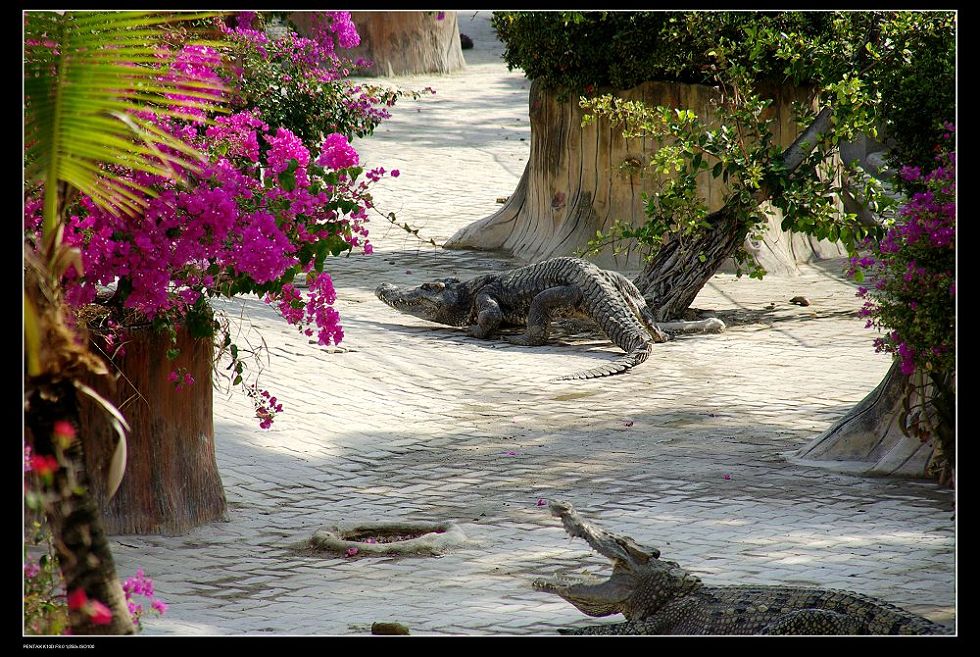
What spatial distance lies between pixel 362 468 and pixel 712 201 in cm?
641

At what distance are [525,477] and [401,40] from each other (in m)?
17.8

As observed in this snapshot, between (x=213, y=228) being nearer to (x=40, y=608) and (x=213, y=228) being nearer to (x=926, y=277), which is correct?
(x=40, y=608)

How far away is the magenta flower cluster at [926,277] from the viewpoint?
545cm

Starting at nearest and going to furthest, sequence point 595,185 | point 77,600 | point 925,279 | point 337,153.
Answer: point 77,600 < point 337,153 < point 925,279 < point 595,185

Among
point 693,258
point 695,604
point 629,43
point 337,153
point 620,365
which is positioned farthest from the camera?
point 629,43

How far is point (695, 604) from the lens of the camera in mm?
4273

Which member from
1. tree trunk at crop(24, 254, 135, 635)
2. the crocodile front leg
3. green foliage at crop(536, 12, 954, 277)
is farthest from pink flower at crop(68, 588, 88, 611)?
the crocodile front leg

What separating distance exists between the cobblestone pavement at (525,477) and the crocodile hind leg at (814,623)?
26.1 inches

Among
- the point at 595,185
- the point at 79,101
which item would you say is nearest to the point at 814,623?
the point at 79,101

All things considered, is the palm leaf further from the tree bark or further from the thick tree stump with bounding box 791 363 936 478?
the tree bark

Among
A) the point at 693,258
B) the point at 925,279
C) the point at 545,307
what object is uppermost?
the point at 925,279

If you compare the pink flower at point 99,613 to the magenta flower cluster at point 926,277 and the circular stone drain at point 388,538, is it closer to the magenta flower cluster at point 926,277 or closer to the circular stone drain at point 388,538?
the circular stone drain at point 388,538

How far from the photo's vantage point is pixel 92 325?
5277mm
